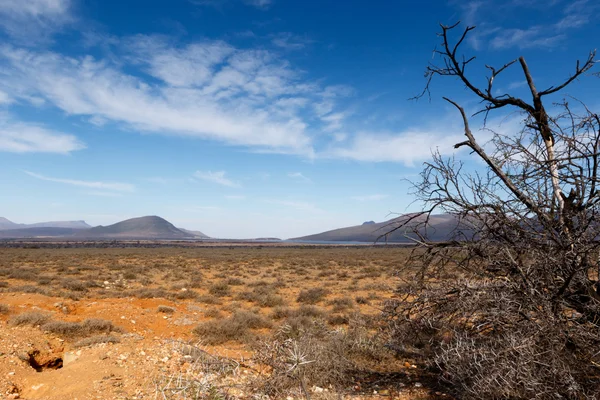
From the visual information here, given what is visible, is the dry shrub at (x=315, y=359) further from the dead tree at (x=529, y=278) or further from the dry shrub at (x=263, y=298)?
the dry shrub at (x=263, y=298)

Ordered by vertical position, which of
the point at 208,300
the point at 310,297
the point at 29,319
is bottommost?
the point at 208,300

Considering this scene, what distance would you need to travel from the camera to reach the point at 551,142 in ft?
12.8

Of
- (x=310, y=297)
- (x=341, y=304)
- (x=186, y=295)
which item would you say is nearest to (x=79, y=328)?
(x=186, y=295)

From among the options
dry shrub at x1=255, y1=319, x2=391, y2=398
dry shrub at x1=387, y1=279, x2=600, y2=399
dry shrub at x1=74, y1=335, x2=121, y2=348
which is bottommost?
dry shrub at x1=74, y1=335, x2=121, y2=348

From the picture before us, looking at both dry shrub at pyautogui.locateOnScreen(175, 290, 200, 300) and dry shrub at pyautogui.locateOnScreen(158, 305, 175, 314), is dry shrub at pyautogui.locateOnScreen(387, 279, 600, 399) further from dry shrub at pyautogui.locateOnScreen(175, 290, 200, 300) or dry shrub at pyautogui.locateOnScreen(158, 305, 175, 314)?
dry shrub at pyautogui.locateOnScreen(175, 290, 200, 300)

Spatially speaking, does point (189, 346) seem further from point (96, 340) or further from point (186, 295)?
point (186, 295)

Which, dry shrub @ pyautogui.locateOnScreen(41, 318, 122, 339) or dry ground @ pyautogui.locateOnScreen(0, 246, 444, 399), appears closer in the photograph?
dry ground @ pyautogui.locateOnScreen(0, 246, 444, 399)

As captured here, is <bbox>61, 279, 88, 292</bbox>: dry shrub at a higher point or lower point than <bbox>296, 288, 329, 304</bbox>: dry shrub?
higher

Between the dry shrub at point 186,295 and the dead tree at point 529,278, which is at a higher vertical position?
the dead tree at point 529,278

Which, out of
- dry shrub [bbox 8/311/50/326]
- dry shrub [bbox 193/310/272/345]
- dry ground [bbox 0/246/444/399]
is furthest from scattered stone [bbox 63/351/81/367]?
dry shrub [bbox 8/311/50/326]

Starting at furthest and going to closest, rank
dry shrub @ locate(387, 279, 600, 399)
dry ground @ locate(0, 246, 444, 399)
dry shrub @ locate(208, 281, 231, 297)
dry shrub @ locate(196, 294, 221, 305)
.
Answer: dry shrub @ locate(208, 281, 231, 297), dry shrub @ locate(196, 294, 221, 305), dry ground @ locate(0, 246, 444, 399), dry shrub @ locate(387, 279, 600, 399)

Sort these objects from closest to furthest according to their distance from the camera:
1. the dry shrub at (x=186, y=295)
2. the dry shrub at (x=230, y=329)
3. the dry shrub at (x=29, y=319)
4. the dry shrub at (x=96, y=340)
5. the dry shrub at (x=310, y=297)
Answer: the dry shrub at (x=96, y=340)
the dry shrub at (x=230, y=329)
the dry shrub at (x=29, y=319)
the dry shrub at (x=310, y=297)
the dry shrub at (x=186, y=295)

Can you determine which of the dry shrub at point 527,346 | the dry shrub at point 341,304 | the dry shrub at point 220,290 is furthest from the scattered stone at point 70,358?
the dry shrub at point 220,290

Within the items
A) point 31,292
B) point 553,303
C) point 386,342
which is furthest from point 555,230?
point 31,292
